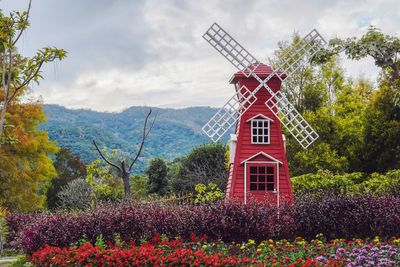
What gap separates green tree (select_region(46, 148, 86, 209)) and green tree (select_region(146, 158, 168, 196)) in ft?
25.3

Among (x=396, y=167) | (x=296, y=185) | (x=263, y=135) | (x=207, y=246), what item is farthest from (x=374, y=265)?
(x=396, y=167)

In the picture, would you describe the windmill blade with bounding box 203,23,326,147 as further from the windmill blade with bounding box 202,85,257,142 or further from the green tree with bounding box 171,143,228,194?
the green tree with bounding box 171,143,228,194

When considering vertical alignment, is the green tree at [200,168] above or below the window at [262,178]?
above

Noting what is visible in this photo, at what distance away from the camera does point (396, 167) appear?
26.8 m

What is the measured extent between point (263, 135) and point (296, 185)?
250 inches

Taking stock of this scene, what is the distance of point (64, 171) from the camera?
4481 cm

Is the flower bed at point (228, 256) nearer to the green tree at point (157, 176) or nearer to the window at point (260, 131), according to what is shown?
the window at point (260, 131)

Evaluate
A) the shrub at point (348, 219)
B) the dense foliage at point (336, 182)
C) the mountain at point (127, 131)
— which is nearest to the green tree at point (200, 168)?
the dense foliage at point (336, 182)

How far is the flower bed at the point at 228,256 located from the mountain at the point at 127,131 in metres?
53.8

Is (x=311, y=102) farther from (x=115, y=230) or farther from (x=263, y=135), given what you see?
(x=115, y=230)

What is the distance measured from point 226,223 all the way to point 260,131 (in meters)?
6.19

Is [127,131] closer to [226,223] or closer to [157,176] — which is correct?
[157,176]

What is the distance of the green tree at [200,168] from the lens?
1361 inches

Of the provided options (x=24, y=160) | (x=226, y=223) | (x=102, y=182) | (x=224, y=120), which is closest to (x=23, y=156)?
(x=24, y=160)
